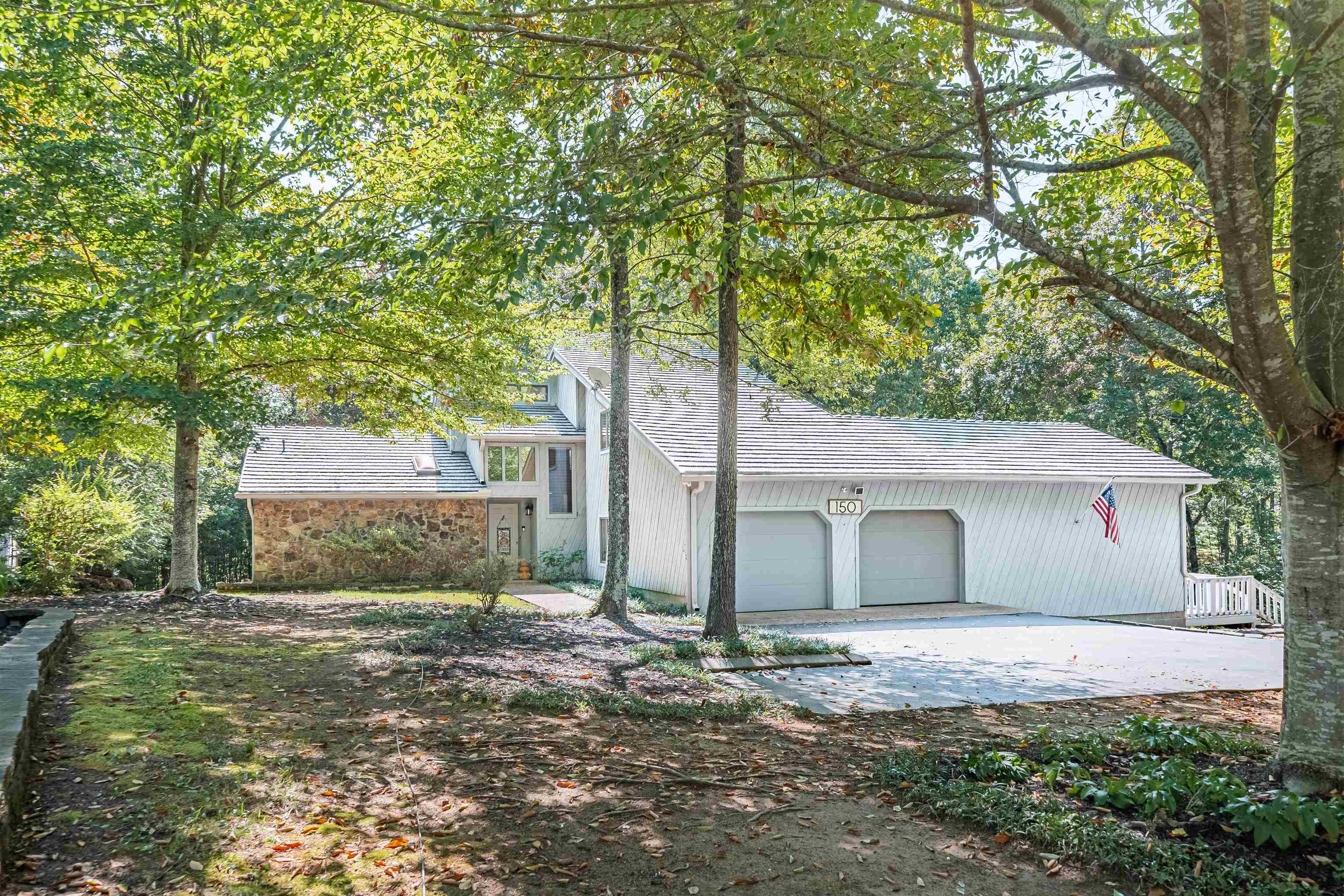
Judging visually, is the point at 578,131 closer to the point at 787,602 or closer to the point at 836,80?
the point at 836,80

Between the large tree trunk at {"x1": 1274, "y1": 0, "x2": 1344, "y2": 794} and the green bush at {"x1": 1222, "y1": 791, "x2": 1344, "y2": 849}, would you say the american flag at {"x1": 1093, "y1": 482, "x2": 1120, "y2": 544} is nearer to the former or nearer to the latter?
the large tree trunk at {"x1": 1274, "y1": 0, "x2": 1344, "y2": 794}

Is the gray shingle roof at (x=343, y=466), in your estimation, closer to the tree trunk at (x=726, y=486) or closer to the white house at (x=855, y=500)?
the white house at (x=855, y=500)

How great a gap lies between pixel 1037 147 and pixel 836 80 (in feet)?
6.45

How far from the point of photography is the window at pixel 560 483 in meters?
22.6

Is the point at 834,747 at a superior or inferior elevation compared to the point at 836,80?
inferior

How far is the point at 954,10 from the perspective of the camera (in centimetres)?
Answer: 667

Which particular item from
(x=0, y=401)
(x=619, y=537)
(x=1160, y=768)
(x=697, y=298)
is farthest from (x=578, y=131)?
(x=0, y=401)

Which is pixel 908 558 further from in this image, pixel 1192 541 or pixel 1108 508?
pixel 1192 541

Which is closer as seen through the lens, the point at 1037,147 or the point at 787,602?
the point at 1037,147

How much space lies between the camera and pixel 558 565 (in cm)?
2156

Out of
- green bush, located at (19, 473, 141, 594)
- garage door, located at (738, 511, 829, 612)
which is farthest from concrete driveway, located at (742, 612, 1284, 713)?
green bush, located at (19, 473, 141, 594)

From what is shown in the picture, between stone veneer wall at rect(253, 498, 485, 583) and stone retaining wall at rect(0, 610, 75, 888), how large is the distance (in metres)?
11.5

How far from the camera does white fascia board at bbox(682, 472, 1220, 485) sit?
15.6 meters

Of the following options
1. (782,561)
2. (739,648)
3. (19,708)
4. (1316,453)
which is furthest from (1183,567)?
(19,708)
